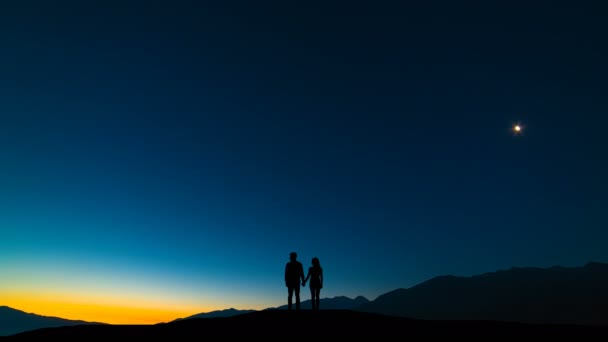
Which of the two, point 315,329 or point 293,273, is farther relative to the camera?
point 293,273

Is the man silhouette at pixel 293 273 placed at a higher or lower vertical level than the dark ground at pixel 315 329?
higher

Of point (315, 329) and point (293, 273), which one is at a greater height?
point (293, 273)

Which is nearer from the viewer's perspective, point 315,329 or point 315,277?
point 315,329

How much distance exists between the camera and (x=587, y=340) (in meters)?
15.7

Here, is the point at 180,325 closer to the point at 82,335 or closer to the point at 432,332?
the point at 82,335

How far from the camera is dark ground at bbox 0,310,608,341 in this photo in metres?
16.6

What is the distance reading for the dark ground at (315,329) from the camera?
A: 16.6 m

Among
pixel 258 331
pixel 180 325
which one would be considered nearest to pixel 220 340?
pixel 258 331

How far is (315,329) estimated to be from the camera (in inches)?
665

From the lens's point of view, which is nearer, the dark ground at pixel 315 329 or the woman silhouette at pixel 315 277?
the dark ground at pixel 315 329

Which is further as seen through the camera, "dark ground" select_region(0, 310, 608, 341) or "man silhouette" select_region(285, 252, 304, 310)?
"man silhouette" select_region(285, 252, 304, 310)

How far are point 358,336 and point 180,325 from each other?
923cm

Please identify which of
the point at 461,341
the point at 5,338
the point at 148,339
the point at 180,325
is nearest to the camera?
→ the point at 461,341

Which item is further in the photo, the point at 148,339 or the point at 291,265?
the point at 291,265
